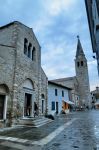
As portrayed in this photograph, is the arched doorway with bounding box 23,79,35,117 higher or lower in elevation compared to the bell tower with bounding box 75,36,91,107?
lower

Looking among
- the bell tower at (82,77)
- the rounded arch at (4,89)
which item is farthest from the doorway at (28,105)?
the bell tower at (82,77)

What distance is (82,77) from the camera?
57.4m

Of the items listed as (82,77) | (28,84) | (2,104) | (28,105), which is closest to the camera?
(2,104)

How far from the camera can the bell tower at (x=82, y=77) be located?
55.4 metres

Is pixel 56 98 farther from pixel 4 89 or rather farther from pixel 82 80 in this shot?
pixel 82 80

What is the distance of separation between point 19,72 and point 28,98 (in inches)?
140

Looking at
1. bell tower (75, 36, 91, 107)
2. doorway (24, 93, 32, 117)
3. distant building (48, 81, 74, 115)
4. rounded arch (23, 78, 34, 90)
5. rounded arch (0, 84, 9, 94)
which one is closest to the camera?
rounded arch (0, 84, 9, 94)

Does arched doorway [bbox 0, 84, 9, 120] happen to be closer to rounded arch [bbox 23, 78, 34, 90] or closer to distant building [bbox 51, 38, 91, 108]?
rounded arch [bbox 23, 78, 34, 90]

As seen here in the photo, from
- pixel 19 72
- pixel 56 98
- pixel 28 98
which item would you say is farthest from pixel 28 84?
pixel 56 98

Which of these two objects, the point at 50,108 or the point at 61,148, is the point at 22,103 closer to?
the point at 61,148

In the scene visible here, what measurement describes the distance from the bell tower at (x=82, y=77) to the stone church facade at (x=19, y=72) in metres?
38.4

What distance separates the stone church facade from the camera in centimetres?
1304

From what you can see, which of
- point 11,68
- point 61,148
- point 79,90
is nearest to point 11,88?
point 11,68

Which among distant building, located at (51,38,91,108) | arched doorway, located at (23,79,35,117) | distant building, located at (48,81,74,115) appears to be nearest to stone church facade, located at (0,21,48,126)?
arched doorway, located at (23,79,35,117)
